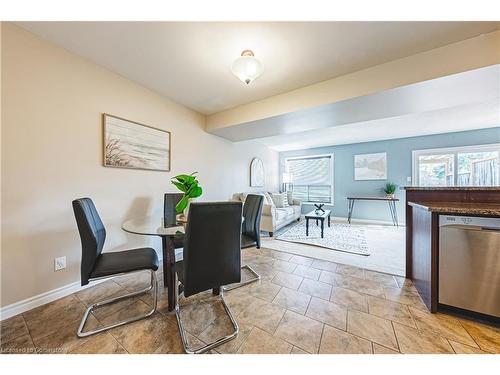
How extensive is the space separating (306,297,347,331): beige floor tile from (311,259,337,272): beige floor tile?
27.8 inches

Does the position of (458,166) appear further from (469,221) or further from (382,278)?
(469,221)

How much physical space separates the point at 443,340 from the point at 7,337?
2939 millimetres

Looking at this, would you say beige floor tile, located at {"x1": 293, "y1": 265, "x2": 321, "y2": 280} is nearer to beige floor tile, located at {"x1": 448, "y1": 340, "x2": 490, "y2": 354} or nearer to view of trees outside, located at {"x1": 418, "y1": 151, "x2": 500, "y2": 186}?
beige floor tile, located at {"x1": 448, "y1": 340, "x2": 490, "y2": 354}

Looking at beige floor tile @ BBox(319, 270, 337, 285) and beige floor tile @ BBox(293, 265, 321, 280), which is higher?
beige floor tile @ BBox(319, 270, 337, 285)

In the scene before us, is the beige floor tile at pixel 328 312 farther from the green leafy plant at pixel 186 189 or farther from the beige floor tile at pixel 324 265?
the green leafy plant at pixel 186 189

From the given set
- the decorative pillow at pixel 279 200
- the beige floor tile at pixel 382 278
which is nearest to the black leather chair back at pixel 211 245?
the beige floor tile at pixel 382 278

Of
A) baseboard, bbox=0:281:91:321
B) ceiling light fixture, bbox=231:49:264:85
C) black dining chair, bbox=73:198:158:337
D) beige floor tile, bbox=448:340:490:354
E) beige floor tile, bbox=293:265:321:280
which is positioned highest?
ceiling light fixture, bbox=231:49:264:85

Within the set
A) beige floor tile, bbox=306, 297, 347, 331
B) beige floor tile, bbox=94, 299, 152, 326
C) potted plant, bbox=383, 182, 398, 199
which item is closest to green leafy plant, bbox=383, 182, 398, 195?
potted plant, bbox=383, 182, 398, 199

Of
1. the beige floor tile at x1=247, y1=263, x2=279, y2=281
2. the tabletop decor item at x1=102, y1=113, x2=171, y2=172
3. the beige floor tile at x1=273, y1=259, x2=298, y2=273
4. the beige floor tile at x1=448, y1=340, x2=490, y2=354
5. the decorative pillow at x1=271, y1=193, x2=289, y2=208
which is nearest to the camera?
the beige floor tile at x1=448, y1=340, x2=490, y2=354

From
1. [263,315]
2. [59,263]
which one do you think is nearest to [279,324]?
[263,315]

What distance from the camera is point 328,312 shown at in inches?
59.6

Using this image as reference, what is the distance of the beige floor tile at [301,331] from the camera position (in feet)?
3.92

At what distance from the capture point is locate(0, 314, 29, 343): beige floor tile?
4.14 feet

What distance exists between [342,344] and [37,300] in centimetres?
247
